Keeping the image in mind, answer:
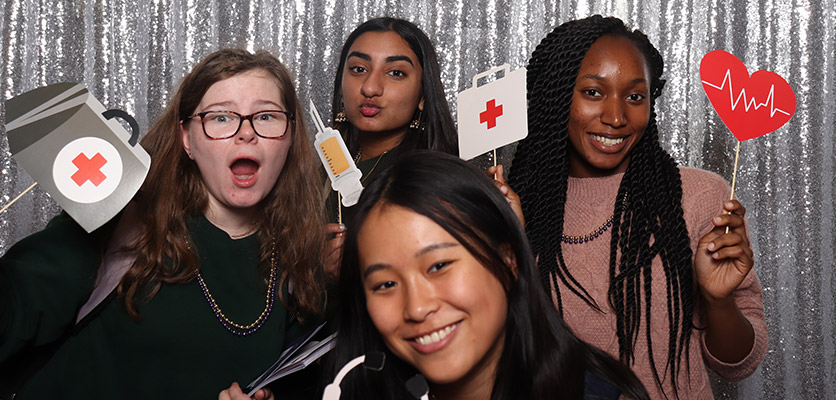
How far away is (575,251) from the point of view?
167 cm

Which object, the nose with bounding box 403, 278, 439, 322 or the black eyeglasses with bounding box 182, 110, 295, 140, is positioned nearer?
the nose with bounding box 403, 278, 439, 322

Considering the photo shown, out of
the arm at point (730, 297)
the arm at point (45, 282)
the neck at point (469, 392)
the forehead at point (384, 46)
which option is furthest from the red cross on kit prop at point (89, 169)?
the arm at point (730, 297)

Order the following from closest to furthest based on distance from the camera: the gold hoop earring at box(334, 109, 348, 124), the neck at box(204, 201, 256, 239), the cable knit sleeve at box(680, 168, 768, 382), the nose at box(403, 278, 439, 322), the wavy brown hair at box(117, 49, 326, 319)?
the nose at box(403, 278, 439, 322) < the wavy brown hair at box(117, 49, 326, 319) < the neck at box(204, 201, 256, 239) < the cable knit sleeve at box(680, 168, 768, 382) < the gold hoop earring at box(334, 109, 348, 124)

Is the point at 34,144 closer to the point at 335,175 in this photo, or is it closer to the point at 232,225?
the point at 232,225

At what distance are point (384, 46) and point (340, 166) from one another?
1.44 ft

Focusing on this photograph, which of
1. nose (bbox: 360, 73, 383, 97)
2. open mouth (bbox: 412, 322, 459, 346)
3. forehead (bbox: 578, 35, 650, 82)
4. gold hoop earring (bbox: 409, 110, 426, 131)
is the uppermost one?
forehead (bbox: 578, 35, 650, 82)

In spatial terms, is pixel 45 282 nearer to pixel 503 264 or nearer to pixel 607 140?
pixel 503 264

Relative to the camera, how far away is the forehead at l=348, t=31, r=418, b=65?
6.32ft

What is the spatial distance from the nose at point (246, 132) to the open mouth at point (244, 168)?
5 cm

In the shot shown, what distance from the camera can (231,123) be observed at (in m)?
1.46

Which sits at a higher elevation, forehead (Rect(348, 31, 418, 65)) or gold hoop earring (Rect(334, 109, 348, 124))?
forehead (Rect(348, 31, 418, 65))

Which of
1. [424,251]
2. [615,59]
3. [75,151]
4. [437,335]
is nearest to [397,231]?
[424,251]

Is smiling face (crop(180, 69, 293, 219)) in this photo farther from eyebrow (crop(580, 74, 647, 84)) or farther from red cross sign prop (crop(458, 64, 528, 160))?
eyebrow (crop(580, 74, 647, 84))

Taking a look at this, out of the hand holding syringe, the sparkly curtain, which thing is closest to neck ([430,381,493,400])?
the hand holding syringe
